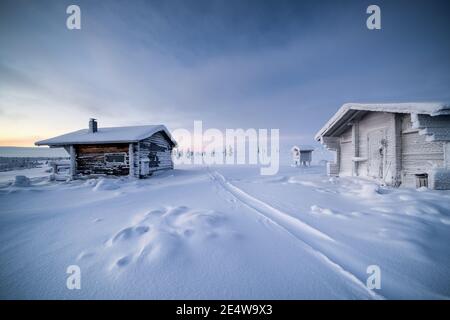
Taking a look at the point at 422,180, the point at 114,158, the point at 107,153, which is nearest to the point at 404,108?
the point at 422,180

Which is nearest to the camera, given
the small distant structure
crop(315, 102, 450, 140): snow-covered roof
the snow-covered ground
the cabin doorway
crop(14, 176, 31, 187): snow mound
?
the snow-covered ground

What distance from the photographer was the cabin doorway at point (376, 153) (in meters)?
7.50

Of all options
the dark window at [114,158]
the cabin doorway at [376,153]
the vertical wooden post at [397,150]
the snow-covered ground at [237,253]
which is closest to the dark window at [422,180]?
the vertical wooden post at [397,150]

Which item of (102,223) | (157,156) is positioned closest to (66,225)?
(102,223)

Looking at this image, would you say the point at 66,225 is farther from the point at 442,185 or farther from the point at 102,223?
the point at 442,185

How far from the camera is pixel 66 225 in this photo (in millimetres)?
3791

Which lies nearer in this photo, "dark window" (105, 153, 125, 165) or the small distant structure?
"dark window" (105, 153, 125, 165)

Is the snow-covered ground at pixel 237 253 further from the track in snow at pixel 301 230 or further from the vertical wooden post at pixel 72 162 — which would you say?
the vertical wooden post at pixel 72 162

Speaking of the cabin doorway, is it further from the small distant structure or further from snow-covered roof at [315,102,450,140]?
the small distant structure

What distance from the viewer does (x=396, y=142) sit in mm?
6711

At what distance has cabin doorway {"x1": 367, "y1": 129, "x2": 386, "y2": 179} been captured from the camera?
7.50 m

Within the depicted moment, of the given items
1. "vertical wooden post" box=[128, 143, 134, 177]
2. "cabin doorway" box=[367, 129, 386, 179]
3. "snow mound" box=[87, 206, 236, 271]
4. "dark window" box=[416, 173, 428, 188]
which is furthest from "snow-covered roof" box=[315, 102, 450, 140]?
"vertical wooden post" box=[128, 143, 134, 177]
